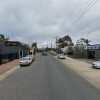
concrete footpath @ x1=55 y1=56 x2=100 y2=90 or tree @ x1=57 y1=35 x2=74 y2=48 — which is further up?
tree @ x1=57 y1=35 x2=74 y2=48

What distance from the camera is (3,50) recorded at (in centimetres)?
3281

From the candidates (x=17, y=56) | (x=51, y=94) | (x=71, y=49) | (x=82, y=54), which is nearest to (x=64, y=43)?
(x=71, y=49)

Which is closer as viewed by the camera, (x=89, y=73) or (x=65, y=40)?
(x=89, y=73)

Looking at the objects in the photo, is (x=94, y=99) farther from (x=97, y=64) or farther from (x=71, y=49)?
(x=71, y=49)

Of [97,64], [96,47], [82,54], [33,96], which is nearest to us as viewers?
[33,96]

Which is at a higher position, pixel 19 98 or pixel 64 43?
pixel 64 43

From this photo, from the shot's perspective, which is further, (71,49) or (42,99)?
(71,49)

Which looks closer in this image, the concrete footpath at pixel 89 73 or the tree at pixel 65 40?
the concrete footpath at pixel 89 73

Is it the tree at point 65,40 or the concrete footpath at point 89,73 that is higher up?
the tree at point 65,40

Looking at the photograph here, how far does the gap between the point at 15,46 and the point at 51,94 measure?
1179 inches

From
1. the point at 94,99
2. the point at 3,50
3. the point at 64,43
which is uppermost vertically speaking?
the point at 64,43

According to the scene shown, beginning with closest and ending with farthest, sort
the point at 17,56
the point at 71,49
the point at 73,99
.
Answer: the point at 73,99 → the point at 17,56 → the point at 71,49

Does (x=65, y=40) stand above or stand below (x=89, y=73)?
above

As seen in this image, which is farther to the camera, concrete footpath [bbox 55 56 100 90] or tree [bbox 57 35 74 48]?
tree [bbox 57 35 74 48]
